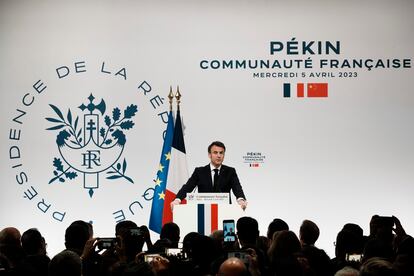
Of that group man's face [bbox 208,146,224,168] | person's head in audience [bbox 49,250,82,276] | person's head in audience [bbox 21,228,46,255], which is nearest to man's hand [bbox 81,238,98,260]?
person's head in audience [bbox 21,228,46,255]

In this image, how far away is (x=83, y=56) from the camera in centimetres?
1080

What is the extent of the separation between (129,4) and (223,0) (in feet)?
4.48

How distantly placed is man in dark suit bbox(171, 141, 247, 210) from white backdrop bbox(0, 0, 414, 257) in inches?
10.1

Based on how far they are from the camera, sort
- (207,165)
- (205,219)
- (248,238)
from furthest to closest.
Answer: (207,165) → (205,219) → (248,238)

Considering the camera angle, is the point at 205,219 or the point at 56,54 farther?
the point at 56,54

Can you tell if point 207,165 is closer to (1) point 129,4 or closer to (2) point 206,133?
(2) point 206,133

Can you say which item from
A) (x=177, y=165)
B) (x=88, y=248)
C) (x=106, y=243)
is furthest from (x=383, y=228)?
(x=177, y=165)

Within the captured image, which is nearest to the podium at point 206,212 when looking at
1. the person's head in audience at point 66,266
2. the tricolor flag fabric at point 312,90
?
the tricolor flag fabric at point 312,90

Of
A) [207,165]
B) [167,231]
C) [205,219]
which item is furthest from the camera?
[207,165]

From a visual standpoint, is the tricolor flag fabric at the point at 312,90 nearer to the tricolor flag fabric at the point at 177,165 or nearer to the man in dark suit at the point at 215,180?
the man in dark suit at the point at 215,180

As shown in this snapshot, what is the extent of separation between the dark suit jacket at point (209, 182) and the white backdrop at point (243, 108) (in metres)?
0.37

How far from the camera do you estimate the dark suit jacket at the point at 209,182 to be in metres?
10.0

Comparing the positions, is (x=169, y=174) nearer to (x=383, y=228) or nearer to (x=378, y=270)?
(x=383, y=228)

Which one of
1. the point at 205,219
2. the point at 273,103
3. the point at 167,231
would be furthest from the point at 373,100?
the point at 167,231
